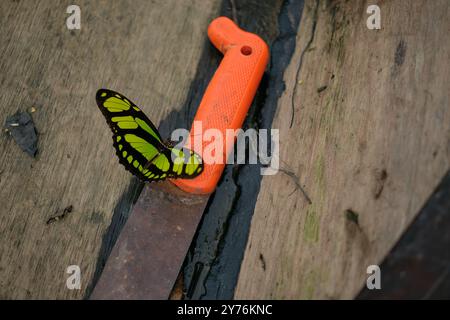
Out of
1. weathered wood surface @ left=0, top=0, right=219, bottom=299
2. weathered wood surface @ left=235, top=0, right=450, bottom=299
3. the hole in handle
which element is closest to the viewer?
weathered wood surface @ left=235, top=0, right=450, bottom=299

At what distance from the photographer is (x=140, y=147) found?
126 centimetres

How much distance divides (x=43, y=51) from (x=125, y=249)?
682mm

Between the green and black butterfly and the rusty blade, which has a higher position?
the green and black butterfly

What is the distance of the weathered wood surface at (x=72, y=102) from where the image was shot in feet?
4.06

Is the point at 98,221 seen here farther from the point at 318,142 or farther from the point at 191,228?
the point at 318,142

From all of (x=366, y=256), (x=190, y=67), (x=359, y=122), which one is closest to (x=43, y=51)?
(x=190, y=67)

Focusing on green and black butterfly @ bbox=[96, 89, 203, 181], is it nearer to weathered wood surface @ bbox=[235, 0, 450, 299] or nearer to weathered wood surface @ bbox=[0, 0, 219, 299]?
weathered wood surface @ bbox=[0, 0, 219, 299]

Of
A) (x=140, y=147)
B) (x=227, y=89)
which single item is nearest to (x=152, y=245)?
(x=140, y=147)

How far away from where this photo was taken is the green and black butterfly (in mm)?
1190

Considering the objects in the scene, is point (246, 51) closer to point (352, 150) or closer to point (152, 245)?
point (352, 150)

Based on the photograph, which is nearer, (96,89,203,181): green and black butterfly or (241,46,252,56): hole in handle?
(96,89,203,181): green and black butterfly

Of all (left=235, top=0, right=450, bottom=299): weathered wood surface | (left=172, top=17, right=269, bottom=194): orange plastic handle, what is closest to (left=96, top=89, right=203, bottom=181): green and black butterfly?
(left=172, top=17, right=269, bottom=194): orange plastic handle

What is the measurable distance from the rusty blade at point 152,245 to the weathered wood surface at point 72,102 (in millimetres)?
74

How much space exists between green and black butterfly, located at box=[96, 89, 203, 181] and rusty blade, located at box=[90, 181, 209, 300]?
85 millimetres
